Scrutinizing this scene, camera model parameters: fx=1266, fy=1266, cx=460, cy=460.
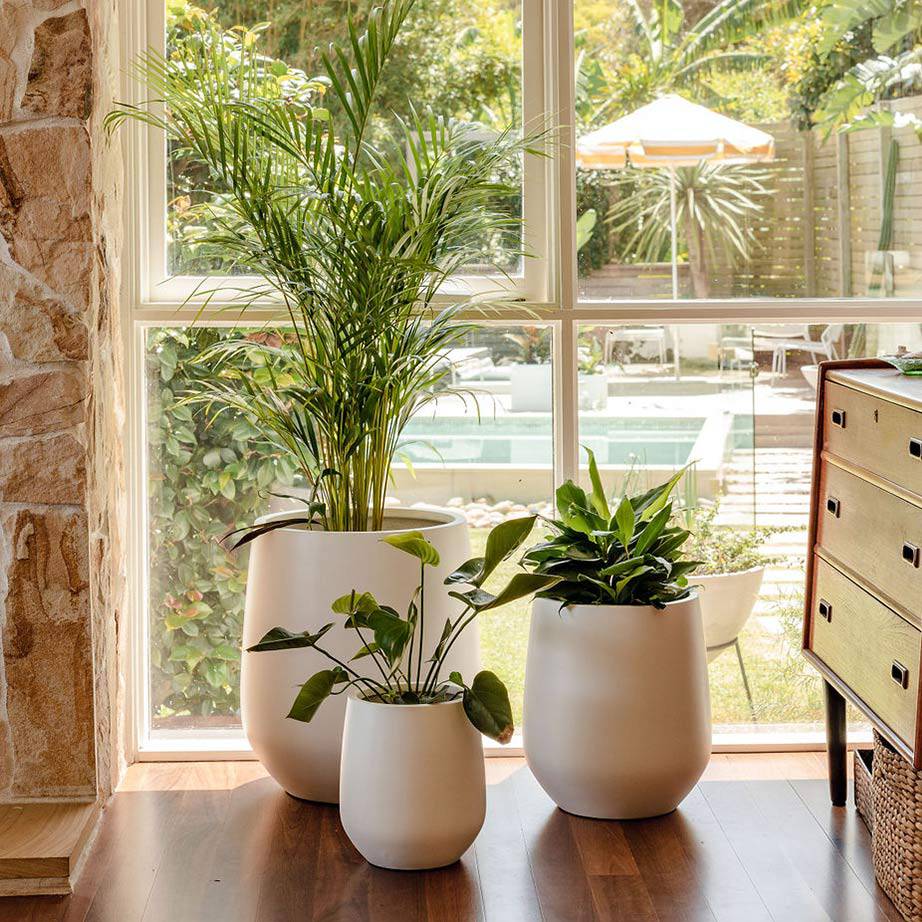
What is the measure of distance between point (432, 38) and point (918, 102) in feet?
3.71

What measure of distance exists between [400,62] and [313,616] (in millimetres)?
1300

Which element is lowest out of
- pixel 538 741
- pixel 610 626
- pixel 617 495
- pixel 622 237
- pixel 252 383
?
pixel 538 741

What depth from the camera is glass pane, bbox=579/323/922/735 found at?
2.96 meters

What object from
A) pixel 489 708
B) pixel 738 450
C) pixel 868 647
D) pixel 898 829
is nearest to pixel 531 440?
pixel 738 450

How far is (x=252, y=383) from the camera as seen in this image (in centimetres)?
268

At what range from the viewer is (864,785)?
250 cm

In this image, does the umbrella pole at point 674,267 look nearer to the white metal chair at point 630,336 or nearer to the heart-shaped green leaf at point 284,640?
the white metal chair at point 630,336

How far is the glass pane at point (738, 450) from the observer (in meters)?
2.96

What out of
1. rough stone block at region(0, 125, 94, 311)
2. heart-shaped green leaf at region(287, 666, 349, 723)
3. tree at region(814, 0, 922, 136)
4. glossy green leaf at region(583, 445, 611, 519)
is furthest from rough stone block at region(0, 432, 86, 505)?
tree at region(814, 0, 922, 136)

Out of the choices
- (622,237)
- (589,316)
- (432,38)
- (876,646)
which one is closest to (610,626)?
(876,646)

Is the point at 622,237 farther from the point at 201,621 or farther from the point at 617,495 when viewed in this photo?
the point at 201,621

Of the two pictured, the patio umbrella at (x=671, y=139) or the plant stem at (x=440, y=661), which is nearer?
the plant stem at (x=440, y=661)

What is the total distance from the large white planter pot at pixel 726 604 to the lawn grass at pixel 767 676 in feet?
0.09

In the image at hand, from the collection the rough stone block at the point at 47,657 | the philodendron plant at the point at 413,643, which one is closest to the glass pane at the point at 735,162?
the philodendron plant at the point at 413,643
